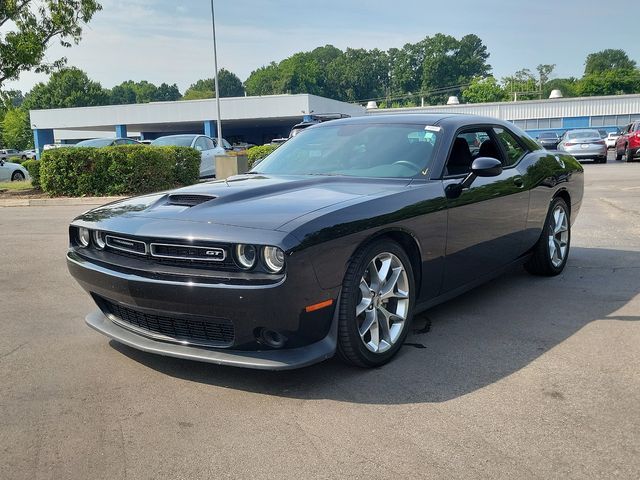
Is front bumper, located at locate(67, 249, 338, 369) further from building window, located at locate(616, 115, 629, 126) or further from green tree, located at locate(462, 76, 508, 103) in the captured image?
green tree, located at locate(462, 76, 508, 103)

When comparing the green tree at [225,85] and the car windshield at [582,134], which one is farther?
the green tree at [225,85]

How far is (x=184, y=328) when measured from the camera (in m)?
3.28

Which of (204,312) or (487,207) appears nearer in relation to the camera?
(204,312)

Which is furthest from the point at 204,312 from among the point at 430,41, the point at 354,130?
the point at 430,41

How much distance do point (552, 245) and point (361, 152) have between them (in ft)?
7.62

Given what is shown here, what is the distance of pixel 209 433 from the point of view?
9.28 ft

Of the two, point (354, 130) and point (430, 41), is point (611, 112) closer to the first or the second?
point (354, 130)

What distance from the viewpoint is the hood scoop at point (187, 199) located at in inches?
141

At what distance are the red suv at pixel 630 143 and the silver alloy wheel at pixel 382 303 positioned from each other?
22846 mm

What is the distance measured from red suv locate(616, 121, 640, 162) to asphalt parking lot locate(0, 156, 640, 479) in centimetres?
2125

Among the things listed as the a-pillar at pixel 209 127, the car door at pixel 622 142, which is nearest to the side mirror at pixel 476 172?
the car door at pixel 622 142

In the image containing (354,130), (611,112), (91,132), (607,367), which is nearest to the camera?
(607,367)

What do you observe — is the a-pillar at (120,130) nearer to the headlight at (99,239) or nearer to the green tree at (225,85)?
the headlight at (99,239)

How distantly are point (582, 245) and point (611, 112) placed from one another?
179 feet
